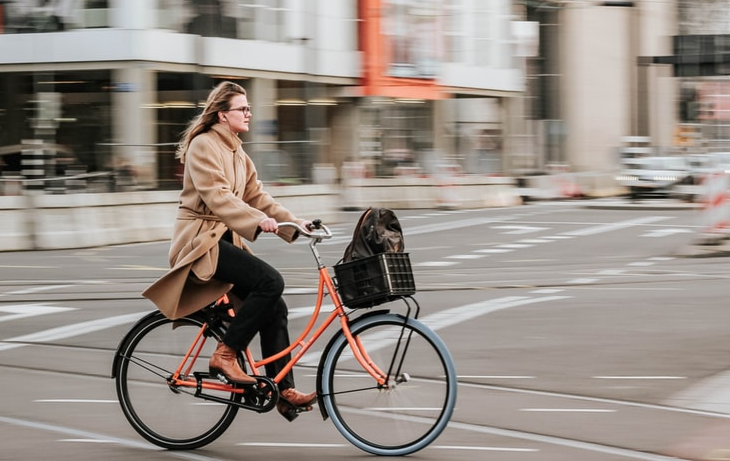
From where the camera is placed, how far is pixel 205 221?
20.4 ft

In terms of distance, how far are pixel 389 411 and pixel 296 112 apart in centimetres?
2962

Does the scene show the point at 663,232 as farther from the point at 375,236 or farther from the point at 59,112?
the point at 375,236

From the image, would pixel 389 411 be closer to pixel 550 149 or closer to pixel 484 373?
pixel 484 373

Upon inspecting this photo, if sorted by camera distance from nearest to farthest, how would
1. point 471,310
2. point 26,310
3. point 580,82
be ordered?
point 471,310, point 26,310, point 580,82

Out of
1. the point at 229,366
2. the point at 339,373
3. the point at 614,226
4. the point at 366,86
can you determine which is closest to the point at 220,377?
the point at 229,366

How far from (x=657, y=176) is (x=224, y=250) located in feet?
116

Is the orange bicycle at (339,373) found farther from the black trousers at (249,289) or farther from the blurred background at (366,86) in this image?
the blurred background at (366,86)

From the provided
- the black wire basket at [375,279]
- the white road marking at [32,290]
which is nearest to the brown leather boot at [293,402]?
the black wire basket at [375,279]

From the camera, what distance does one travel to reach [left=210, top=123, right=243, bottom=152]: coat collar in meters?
6.26

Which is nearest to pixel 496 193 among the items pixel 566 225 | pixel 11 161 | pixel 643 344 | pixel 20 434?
pixel 566 225

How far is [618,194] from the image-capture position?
48125mm

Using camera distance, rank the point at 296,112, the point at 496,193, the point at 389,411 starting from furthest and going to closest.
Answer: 1. the point at 496,193
2. the point at 296,112
3. the point at 389,411

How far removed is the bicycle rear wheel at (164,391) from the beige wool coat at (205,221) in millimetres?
193

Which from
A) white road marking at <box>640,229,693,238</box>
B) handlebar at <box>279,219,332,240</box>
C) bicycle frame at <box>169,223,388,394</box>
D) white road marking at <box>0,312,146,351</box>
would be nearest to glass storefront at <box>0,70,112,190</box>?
white road marking at <box>640,229,693,238</box>
